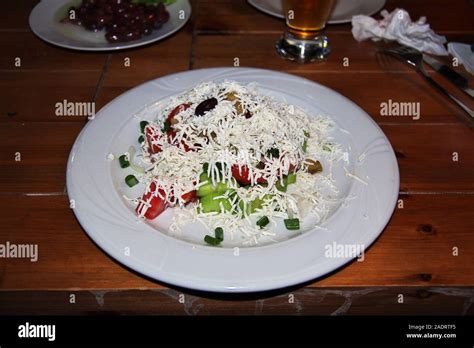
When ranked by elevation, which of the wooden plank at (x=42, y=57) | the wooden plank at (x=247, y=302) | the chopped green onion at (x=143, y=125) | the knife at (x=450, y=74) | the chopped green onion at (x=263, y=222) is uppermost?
the knife at (x=450, y=74)

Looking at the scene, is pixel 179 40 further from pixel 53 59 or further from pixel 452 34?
pixel 452 34

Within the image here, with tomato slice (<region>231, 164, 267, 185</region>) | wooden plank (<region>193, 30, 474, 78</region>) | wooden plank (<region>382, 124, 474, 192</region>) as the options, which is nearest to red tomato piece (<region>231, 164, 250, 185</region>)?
tomato slice (<region>231, 164, 267, 185</region>)

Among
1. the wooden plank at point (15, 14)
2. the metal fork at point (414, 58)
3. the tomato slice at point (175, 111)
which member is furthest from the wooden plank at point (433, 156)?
the wooden plank at point (15, 14)

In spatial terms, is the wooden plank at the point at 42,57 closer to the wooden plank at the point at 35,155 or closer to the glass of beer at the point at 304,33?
the wooden plank at the point at 35,155

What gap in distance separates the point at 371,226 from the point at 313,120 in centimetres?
35

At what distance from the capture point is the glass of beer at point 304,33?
4.58ft

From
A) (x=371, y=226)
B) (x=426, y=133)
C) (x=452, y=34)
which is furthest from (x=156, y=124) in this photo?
(x=452, y=34)

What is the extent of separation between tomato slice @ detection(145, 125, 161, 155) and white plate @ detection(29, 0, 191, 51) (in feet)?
1.56

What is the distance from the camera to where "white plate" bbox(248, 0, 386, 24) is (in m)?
1.58

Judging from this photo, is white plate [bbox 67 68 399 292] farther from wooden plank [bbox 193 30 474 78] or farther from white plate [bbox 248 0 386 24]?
white plate [bbox 248 0 386 24]

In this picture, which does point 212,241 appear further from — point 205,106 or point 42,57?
point 42,57

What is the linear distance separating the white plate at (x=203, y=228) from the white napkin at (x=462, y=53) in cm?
44

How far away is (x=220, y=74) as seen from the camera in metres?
1.27

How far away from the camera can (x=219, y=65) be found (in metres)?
1.41
